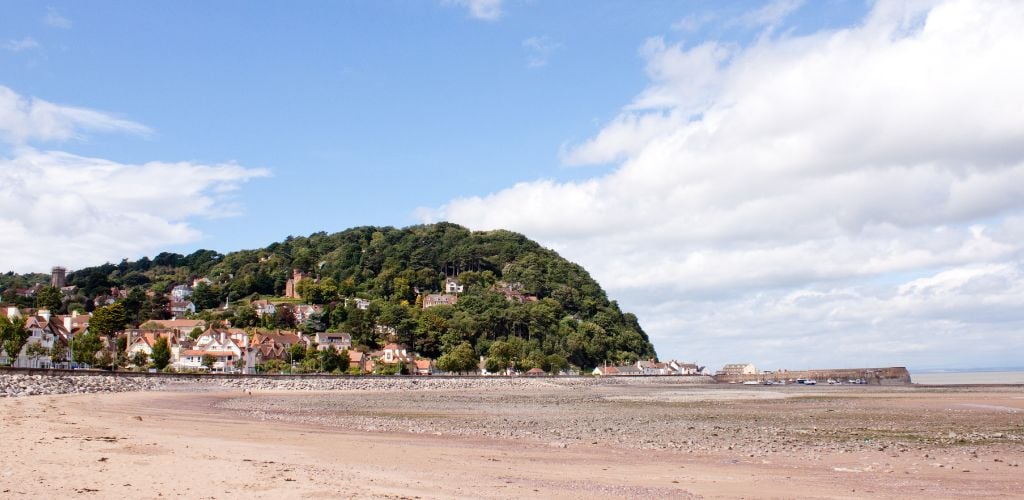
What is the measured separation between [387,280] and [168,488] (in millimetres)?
173774

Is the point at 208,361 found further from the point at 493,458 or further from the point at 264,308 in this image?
the point at 493,458

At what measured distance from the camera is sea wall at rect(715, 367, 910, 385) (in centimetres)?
13512

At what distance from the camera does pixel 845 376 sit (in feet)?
477

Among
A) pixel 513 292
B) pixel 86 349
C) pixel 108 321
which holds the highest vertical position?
pixel 513 292

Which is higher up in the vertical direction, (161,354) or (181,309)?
(181,309)

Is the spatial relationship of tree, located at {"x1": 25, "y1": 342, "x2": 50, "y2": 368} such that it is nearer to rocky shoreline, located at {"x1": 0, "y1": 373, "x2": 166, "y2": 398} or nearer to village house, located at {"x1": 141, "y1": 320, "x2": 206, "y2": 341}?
rocky shoreline, located at {"x1": 0, "y1": 373, "x2": 166, "y2": 398}

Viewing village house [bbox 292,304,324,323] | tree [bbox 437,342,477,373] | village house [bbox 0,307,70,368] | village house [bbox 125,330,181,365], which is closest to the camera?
village house [bbox 0,307,70,368]

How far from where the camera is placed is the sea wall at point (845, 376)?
135 metres

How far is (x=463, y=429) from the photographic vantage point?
84.8 ft

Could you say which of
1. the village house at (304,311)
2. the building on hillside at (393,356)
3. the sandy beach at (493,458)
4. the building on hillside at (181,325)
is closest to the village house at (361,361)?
the building on hillside at (393,356)

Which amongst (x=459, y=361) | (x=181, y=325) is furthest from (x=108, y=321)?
(x=459, y=361)

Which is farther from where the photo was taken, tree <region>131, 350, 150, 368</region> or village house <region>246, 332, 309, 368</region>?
village house <region>246, 332, 309, 368</region>

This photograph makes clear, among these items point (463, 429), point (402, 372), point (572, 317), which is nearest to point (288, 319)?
point (402, 372)

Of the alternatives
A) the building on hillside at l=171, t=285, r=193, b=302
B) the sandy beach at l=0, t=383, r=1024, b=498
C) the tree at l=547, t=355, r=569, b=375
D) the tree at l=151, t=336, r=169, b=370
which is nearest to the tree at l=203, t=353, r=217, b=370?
the tree at l=151, t=336, r=169, b=370
